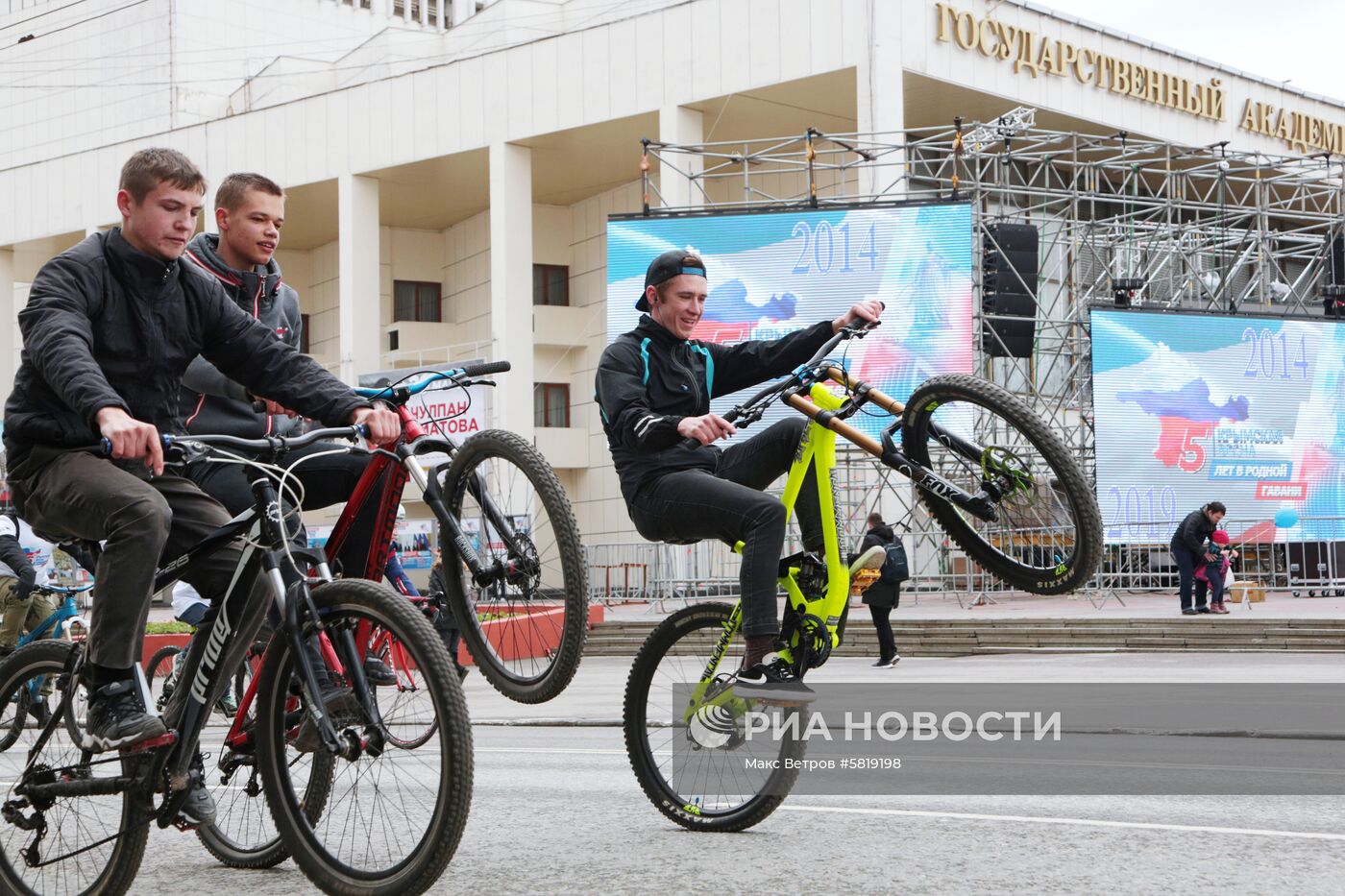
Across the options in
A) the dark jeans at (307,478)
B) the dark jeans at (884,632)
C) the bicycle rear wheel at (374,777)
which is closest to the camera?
the bicycle rear wheel at (374,777)

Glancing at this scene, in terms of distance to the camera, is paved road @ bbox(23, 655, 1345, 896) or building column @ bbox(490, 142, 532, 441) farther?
building column @ bbox(490, 142, 532, 441)

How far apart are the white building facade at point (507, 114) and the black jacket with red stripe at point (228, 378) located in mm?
25027

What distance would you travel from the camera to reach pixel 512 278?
4038cm

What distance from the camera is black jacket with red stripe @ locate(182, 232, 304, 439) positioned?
568cm

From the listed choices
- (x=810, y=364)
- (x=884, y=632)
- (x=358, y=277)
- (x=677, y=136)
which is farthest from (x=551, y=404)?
(x=810, y=364)

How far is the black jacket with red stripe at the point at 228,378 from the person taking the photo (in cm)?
568

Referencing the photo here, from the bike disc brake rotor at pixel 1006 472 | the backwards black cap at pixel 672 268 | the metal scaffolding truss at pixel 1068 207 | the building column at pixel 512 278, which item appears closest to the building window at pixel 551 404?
the building column at pixel 512 278

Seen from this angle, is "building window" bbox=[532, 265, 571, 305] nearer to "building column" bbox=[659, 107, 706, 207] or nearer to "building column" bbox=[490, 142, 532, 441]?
"building column" bbox=[490, 142, 532, 441]

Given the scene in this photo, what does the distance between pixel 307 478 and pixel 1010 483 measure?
246 centimetres

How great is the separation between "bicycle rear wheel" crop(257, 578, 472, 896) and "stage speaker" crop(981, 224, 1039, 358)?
80.4 ft

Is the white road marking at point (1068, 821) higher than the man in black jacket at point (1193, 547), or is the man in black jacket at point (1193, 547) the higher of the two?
the man in black jacket at point (1193, 547)

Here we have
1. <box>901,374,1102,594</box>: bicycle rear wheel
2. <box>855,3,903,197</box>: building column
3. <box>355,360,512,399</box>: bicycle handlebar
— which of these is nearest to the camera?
<box>355,360,512,399</box>: bicycle handlebar

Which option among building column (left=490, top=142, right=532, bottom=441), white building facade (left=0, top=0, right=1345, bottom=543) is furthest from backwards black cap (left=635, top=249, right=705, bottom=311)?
building column (left=490, top=142, right=532, bottom=441)

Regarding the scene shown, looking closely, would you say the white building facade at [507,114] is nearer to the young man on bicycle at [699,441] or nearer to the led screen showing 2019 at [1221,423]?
the led screen showing 2019 at [1221,423]
